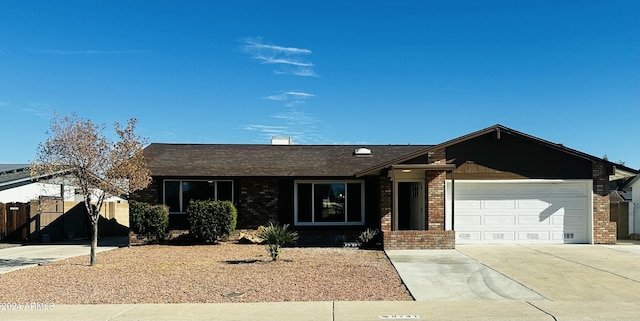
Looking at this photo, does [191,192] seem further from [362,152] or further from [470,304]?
[470,304]

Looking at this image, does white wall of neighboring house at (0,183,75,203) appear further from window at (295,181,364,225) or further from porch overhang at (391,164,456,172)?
porch overhang at (391,164,456,172)

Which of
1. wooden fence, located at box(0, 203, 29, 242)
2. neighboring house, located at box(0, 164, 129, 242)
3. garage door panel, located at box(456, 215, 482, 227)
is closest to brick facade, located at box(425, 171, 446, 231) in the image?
garage door panel, located at box(456, 215, 482, 227)

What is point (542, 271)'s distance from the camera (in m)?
12.1

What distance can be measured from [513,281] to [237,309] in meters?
6.01

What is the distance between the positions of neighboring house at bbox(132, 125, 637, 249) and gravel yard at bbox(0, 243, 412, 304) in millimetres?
3138

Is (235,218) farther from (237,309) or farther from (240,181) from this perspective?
(237,309)

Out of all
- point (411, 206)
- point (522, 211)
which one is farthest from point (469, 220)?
point (411, 206)

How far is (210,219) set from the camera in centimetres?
1798

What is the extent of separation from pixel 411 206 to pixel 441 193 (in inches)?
131

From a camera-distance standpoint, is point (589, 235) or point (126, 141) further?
point (589, 235)

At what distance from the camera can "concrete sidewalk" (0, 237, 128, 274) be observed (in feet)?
46.7

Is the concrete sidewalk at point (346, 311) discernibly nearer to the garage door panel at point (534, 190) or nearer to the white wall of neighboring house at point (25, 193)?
the garage door panel at point (534, 190)

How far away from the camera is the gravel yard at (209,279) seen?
9469mm

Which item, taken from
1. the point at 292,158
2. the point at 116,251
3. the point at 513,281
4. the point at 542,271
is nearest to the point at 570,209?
the point at 542,271
